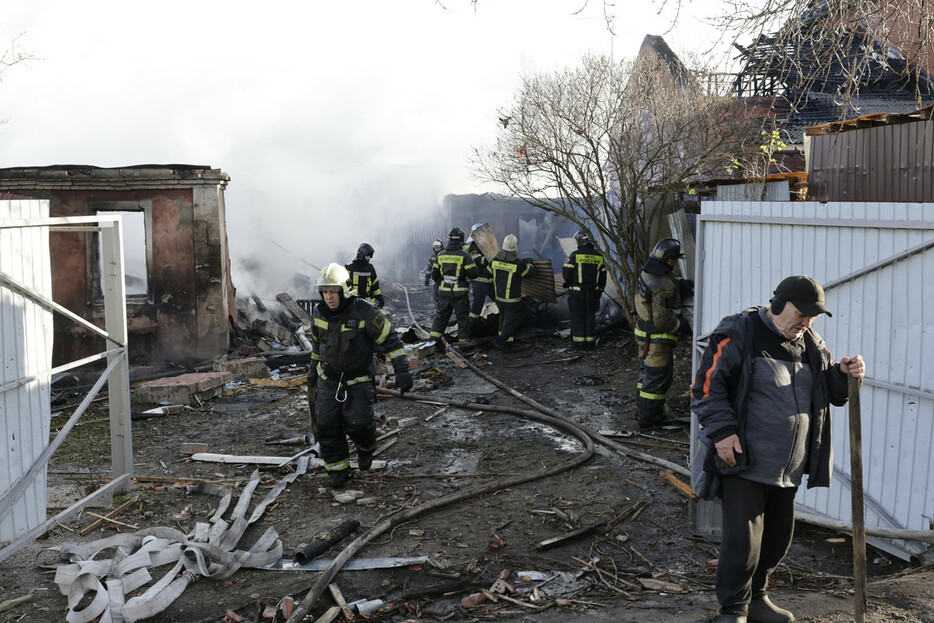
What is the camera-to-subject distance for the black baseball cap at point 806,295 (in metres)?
3.27

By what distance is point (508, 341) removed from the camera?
1297 cm

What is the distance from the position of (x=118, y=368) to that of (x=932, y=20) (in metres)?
6.72

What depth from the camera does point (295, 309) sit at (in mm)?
16672

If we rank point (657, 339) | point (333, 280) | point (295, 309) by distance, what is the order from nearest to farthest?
point (333, 280) → point (657, 339) → point (295, 309)

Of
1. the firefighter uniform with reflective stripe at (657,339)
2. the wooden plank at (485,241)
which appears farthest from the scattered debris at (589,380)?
the wooden plank at (485,241)

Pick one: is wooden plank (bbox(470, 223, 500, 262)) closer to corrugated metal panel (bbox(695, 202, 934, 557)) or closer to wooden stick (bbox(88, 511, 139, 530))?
corrugated metal panel (bbox(695, 202, 934, 557))

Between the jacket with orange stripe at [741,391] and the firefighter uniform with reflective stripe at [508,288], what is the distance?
364 inches

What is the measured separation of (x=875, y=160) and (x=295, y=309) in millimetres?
11904

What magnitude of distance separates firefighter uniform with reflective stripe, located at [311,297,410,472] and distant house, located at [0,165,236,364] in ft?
24.9

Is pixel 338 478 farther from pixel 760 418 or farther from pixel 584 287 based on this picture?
pixel 584 287

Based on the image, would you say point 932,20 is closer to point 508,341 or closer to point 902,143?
point 902,143

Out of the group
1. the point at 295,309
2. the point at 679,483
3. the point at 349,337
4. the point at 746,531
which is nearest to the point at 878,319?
the point at 746,531

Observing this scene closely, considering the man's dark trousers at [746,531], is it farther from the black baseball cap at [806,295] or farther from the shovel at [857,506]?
the black baseball cap at [806,295]

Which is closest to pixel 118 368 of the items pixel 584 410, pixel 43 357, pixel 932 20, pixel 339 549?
pixel 43 357
